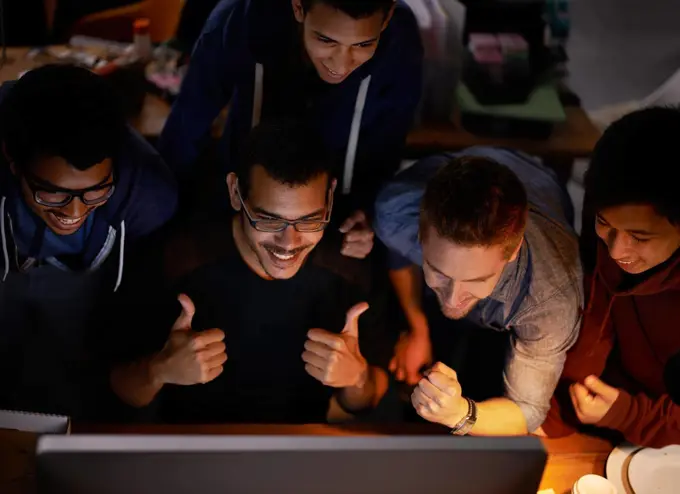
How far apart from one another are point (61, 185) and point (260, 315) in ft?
1.72

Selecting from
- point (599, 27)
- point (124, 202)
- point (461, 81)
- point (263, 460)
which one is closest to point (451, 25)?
point (461, 81)

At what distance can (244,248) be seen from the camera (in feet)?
5.36

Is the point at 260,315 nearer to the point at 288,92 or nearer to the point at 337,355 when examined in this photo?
the point at 337,355

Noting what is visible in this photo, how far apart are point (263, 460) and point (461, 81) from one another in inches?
65.2

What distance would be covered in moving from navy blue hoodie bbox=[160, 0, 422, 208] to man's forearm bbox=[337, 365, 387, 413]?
0.40m

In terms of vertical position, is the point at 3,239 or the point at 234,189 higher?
the point at 234,189

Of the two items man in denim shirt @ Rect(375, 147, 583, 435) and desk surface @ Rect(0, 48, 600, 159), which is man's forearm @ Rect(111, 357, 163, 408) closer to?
man in denim shirt @ Rect(375, 147, 583, 435)

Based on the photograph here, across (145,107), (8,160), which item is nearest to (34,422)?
(8,160)

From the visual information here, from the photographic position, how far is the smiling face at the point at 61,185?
133 centimetres

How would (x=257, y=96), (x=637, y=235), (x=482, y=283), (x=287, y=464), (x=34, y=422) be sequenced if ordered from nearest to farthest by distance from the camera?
(x=287, y=464)
(x=34, y=422)
(x=637, y=235)
(x=482, y=283)
(x=257, y=96)

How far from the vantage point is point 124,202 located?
4.99 feet

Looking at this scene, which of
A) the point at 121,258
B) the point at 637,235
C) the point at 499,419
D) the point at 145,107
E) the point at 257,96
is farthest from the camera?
the point at 145,107

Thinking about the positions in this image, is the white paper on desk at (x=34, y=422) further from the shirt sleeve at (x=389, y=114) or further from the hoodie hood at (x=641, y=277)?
the hoodie hood at (x=641, y=277)

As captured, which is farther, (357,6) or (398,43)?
(398,43)
